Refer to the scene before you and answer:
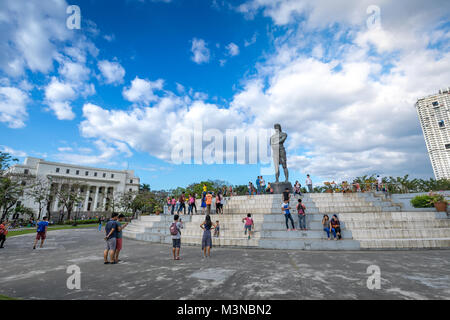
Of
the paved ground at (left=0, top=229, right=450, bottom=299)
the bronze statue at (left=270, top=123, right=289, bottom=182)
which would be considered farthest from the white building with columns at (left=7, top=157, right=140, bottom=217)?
the paved ground at (left=0, top=229, right=450, bottom=299)

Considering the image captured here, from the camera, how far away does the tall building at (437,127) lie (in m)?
85.2

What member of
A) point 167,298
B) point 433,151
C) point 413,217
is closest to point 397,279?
point 167,298

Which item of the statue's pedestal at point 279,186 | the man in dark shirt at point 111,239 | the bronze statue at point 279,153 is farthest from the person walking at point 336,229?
the man in dark shirt at point 111,239

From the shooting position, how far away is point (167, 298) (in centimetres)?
396

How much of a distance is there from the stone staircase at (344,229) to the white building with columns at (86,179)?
182 feet

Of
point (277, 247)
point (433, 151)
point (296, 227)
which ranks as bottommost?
point (277, 247)

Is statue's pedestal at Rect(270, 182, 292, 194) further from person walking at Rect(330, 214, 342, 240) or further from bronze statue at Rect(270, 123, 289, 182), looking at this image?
person walking at Rect(330, 214, 342, 240)

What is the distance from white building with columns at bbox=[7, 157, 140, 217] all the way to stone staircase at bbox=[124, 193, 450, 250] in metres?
55.4

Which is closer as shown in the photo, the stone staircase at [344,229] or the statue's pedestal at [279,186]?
the stone staircase at [344,229]

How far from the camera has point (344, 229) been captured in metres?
10.5

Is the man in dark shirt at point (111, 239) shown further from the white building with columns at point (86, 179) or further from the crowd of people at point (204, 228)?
the white building with columns at point (86, 179)

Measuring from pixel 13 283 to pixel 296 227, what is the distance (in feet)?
37.2

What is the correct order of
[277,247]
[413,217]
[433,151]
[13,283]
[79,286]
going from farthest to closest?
1. [433,151]
2. [413,217]
3. [277,247]
4. [13,283]
5. [79,286]
